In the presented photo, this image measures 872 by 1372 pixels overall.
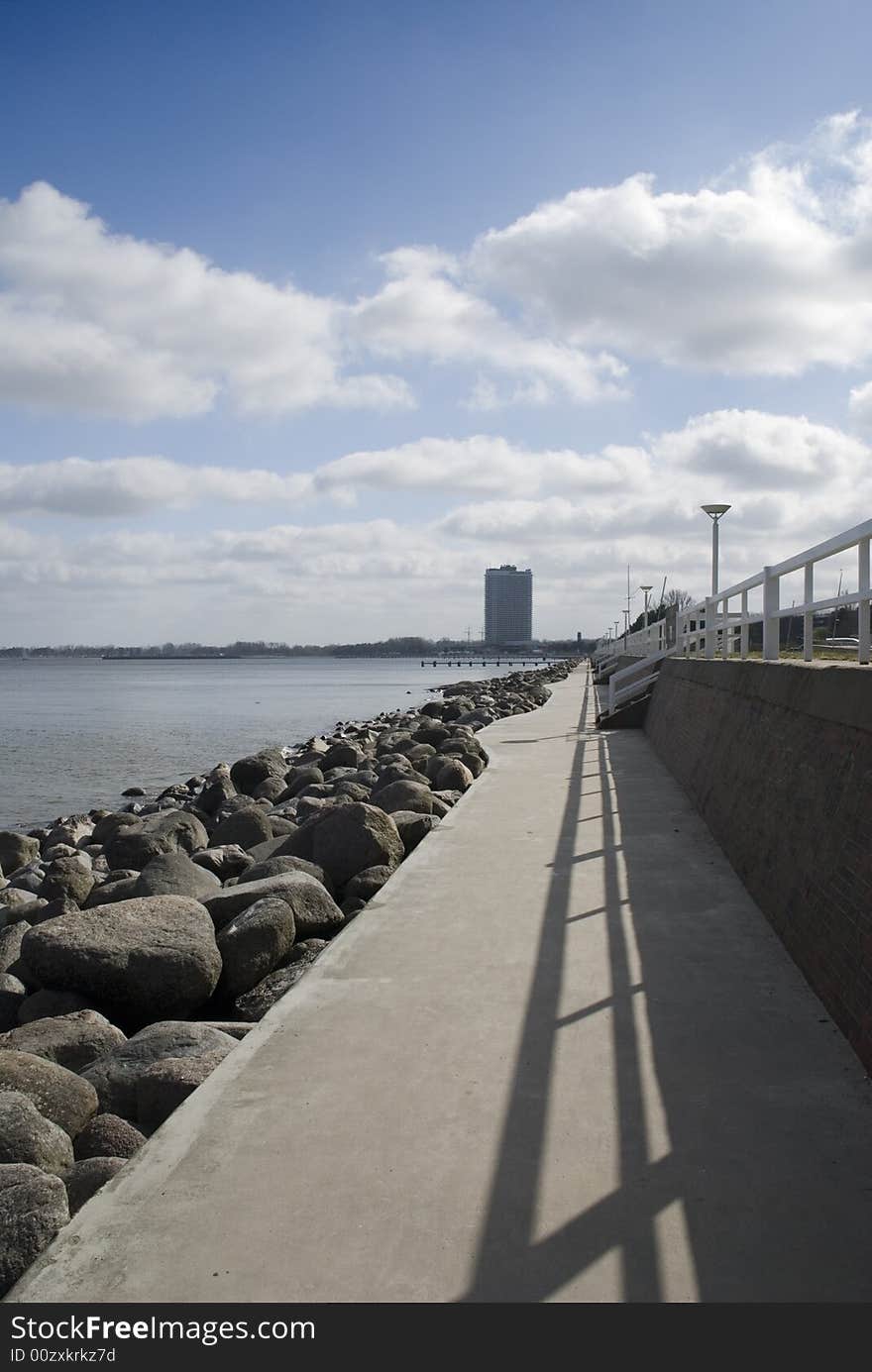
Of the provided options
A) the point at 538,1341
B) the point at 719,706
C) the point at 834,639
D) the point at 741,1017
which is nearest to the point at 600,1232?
the point at 538,1341

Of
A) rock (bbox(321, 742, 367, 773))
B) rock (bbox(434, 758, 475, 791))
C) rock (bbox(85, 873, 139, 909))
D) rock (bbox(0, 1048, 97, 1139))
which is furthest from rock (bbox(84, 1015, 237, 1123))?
rock (bbox(321, 742, 367, 773))

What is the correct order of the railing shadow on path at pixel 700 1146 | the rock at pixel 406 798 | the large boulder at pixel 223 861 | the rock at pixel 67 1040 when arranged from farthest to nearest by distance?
the rock at pixel 406 798
the large boulder at pixel 223 861
the rock at pixel 67 1040
the railing shadow on path at pixel 700 1146

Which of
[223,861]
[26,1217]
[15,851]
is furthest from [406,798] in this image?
[26,1217]

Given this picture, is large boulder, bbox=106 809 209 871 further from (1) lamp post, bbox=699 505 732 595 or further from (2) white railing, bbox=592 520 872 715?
(1) lamp post, bbox=699 505 732 595

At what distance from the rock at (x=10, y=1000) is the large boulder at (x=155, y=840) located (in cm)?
493

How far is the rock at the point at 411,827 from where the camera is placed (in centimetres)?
993

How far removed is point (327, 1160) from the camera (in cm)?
362

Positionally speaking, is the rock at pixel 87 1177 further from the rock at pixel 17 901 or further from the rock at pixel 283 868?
the rock at pixel 17 901

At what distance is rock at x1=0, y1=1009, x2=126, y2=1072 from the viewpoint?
5305mm

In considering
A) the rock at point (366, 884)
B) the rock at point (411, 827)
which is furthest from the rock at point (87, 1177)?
the rock at point (411, 827)

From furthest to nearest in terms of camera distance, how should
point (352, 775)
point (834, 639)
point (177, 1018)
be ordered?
point (352, 775) < point (834, 639) < point (177, 1018)

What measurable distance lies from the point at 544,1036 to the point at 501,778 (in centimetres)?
903

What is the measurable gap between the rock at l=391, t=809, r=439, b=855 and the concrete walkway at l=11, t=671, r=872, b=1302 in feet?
10.6

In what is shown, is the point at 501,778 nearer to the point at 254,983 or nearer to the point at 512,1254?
the point at 254,983
